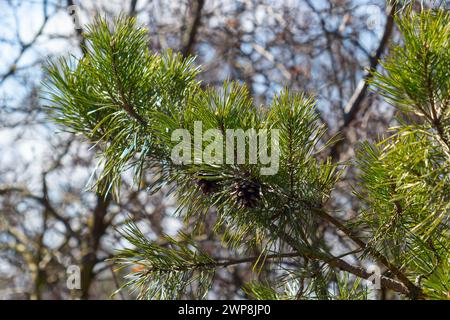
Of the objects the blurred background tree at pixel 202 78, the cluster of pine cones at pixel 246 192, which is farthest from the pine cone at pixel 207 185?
the blurred background tree at pixel 202 78

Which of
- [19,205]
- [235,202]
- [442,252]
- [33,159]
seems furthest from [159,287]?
[19,205]

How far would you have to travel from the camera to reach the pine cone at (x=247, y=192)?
767 millimetres

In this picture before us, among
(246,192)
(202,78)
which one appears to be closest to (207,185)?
(246,192)

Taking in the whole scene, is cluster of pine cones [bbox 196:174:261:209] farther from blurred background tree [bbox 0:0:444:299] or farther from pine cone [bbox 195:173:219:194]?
blurred background tree [bbox 0:0:444:299]

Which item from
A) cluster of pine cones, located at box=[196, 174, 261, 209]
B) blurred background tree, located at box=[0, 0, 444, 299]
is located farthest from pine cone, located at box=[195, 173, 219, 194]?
blurred background tree, located at box=[0, 0, 444, 299]

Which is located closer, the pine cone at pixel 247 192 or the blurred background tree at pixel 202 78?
the pine cone at pixel 247 192

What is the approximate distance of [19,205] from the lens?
11.6 feet

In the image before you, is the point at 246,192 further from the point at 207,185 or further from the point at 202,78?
the point at 202,78

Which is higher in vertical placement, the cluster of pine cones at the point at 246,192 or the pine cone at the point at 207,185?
the pine cone at the point at 207,185

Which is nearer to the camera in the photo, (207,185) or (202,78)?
(207,185)

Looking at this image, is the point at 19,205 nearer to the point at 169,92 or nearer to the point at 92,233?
the point at 92,233

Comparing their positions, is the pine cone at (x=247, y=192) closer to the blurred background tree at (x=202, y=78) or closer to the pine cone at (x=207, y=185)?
the pine cone at (x=207, y=185)

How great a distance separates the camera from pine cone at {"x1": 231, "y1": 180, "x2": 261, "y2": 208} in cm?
77

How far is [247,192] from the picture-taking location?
766 millimetres
